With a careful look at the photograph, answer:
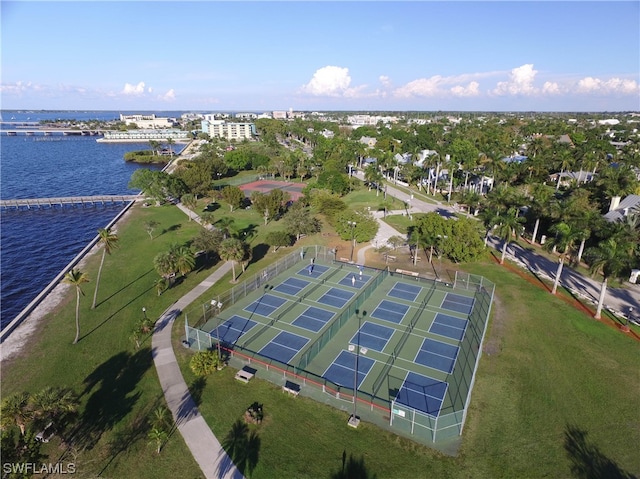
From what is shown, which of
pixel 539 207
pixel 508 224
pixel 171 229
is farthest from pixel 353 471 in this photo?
pixel 171 229

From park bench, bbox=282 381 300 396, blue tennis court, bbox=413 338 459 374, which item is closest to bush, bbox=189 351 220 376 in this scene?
park bench, bbox=282 381 300 396

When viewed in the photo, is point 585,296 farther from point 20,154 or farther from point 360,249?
point 20,154

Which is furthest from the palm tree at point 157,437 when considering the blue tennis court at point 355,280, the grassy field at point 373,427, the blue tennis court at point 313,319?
the blue tennis court at point 355,280

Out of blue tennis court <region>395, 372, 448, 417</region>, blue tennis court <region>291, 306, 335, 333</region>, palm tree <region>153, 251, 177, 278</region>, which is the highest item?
palm tree <region>153, 251, 177, 278</region>

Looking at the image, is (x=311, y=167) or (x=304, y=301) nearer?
(x=304, y=301)

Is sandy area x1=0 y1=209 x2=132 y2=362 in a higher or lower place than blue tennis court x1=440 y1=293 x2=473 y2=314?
higher

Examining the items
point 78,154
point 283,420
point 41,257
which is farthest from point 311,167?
point 78,154

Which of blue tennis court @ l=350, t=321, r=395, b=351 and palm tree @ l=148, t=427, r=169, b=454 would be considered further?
blue tennis court @ l=350, t=321, r=395, b=351

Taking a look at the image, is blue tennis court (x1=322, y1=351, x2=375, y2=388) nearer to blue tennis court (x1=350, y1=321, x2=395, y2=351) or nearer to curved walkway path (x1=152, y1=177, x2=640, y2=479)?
blue tennis court (x1=350, y1=321, x2=395, y2=351)
